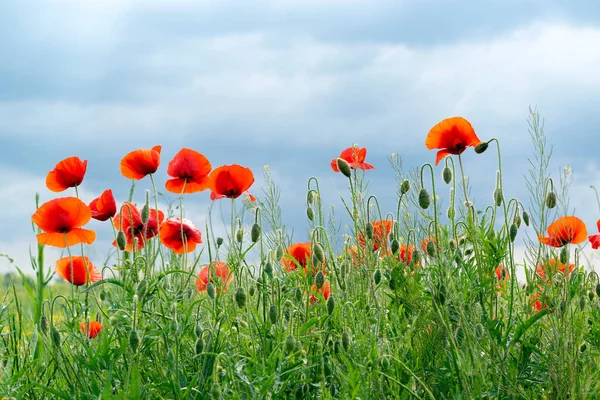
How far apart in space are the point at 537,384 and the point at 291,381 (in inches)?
36.4

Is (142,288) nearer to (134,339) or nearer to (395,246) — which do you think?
(134,339)

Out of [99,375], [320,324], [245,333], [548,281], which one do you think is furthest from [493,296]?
[99,375]

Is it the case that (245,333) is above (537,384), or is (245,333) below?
above

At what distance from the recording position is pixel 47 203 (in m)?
2.81

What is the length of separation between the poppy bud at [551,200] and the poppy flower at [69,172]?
6.33 feet

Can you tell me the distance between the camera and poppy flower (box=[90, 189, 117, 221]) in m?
3.09

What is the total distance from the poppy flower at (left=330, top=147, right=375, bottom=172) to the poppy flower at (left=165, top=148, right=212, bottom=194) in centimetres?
55

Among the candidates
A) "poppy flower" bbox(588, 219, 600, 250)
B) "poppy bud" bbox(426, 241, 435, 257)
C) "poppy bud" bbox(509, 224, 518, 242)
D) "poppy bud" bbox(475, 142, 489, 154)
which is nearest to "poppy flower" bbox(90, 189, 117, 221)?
"poppy bud" bbox(426, 241, 435, 257)

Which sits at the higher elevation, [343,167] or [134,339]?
[343,167]

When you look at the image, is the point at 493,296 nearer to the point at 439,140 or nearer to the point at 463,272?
the point at 463,272

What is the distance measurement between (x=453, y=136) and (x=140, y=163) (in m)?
1.29

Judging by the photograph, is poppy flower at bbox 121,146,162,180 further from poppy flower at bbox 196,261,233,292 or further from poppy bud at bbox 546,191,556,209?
poppy bud at bbox 546,191,556,209

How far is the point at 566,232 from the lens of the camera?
3.20 meters

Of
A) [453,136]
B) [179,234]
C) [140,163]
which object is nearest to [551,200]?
[453,136]
